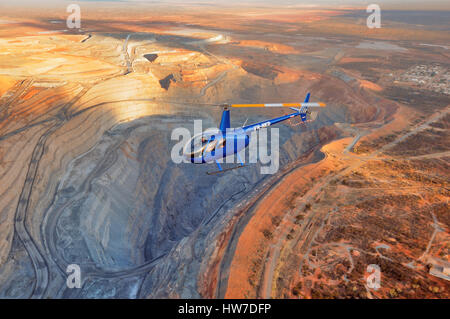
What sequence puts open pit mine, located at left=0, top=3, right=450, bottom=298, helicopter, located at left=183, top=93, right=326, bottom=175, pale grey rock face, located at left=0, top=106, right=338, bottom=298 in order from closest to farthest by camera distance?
open pit mine, located at left=0, top=3, right=450, bottom=298 → pale grey rock face, located at left=0, top=106, right=338, bottom=298 → helicopter, located at left=183, top=93, right=326, bottom=175

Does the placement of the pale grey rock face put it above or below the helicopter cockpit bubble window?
below

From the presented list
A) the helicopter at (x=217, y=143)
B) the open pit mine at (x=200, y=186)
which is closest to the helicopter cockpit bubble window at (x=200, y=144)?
the helicopter at (x=217, y=143)

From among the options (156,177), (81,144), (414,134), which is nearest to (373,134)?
(414,134)

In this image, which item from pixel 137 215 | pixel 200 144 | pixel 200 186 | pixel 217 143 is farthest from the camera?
pixel 200 186

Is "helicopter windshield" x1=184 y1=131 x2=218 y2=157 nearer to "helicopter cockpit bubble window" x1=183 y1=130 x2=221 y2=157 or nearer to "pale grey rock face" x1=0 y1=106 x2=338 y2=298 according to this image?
"helicopter cockpit bubble window" x1=183 y1=130 x2=221 y2=157

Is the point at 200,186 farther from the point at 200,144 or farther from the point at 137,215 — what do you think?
the point at 200,144

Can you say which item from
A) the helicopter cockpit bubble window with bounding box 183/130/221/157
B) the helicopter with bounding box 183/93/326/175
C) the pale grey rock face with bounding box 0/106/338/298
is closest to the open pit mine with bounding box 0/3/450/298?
the pale grey rock face with bounding box 0/106/338/298

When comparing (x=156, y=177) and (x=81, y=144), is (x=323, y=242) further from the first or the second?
(x=81, y=144)

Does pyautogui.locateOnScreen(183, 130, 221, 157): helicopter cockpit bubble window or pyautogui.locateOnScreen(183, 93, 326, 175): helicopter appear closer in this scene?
pyautogui.locateOnScreen(183, 130, 221, 157): helicopter cockpit bubble window

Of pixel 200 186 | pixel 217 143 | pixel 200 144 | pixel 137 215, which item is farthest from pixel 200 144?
pixel 200 186
